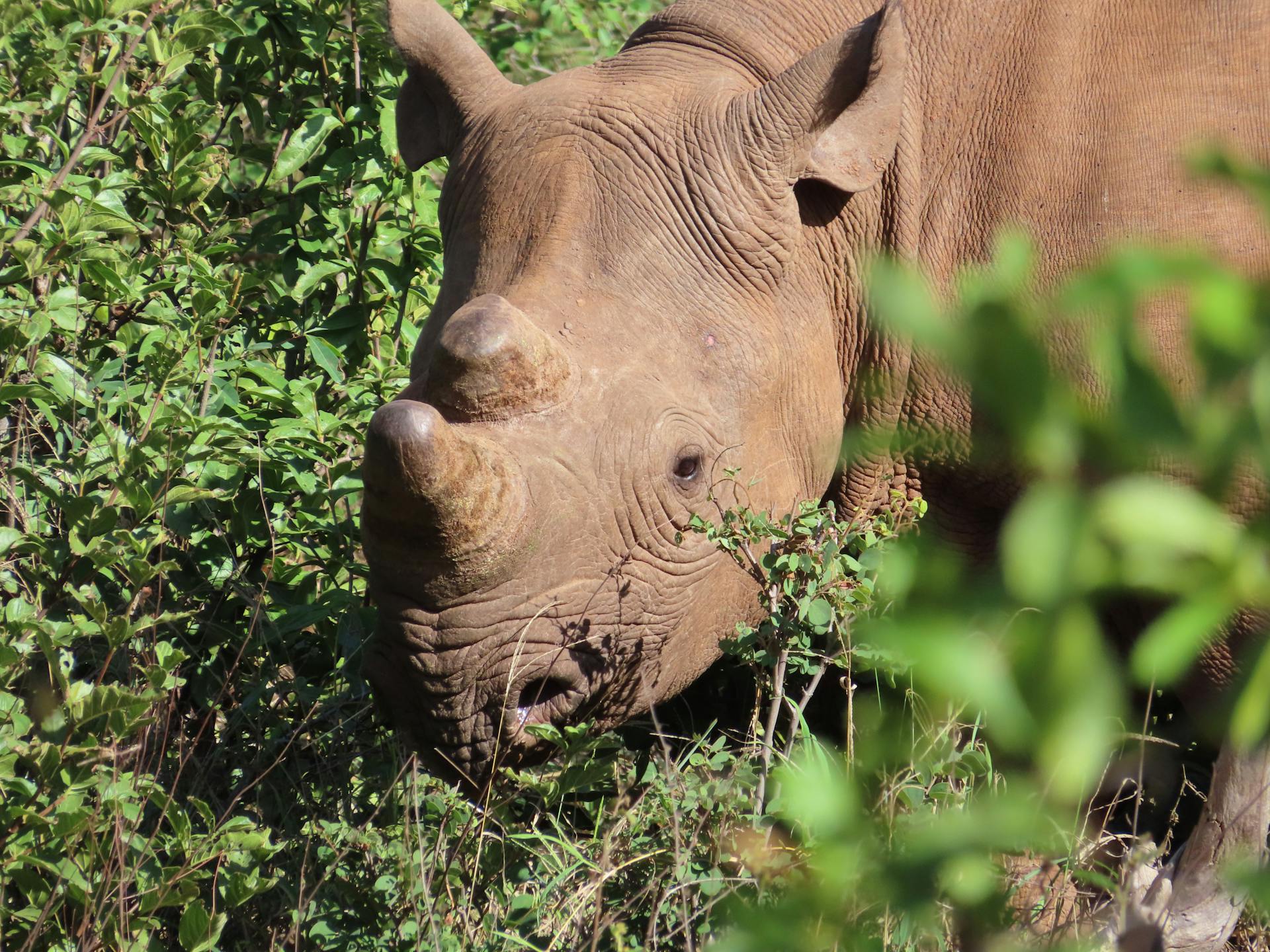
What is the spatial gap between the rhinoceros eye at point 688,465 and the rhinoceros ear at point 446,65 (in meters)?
1.46

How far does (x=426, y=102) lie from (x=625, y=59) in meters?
0.72

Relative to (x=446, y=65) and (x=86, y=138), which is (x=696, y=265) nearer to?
(x=446, y=65)

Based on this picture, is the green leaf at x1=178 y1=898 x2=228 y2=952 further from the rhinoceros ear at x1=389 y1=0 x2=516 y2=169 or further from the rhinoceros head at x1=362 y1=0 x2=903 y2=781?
the rhinoceros ear at x1=389 y1=0 x2=516 y2=169

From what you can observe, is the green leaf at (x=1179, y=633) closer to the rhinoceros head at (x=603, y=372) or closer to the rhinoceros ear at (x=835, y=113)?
the rhinoceros head at (x=603, y=372)

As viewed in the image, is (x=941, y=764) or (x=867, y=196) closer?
(x=941, y=764)

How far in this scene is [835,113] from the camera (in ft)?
14.3

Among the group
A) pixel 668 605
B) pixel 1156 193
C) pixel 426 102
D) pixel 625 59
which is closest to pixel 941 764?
pixel 668 605

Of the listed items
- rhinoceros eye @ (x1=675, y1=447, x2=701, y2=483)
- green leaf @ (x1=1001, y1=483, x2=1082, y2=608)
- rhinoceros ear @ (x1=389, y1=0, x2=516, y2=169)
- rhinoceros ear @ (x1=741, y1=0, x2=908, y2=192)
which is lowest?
rhinoceros eye @ (x1=675, y1=447, x2=701, y2=483)

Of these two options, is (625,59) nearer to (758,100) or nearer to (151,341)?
(758,100)

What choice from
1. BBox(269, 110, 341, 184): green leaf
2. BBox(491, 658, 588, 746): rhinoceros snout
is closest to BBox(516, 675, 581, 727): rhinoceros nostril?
BBox(491, 658, 588, 746): rhinoceros snout

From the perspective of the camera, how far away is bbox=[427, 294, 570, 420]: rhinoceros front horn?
3623mm

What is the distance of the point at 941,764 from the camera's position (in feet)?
11.4

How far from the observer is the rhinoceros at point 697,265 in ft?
12.1

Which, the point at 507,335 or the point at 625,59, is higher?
the point at 625,59
